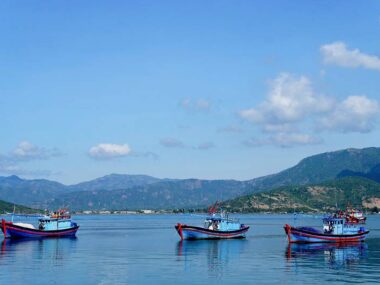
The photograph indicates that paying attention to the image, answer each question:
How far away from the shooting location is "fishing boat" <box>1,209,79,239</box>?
15243cm

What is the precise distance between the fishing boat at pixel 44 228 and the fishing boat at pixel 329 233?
67701 mm

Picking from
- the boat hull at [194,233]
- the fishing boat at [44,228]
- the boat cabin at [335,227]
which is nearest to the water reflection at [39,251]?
the fishing boat at [44,228]

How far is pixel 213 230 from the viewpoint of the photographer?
148625 millimetres

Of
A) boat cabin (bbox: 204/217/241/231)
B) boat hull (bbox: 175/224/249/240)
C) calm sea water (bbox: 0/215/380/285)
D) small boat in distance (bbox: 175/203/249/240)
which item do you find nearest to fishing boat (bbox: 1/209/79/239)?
calm sea water (bbox: 0/215/380/285)

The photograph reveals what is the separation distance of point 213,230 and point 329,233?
30.6 metres

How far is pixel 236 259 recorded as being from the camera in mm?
99125

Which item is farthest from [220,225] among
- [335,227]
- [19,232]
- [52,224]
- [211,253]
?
[19,232]

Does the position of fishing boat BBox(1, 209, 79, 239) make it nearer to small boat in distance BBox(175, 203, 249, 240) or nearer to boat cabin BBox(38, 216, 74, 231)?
boat cabin BBox(38, 216, 74, 231)

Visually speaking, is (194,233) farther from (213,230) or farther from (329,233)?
(329,233)

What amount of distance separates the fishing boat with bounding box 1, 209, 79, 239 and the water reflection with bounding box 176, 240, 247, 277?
4127 centimetres

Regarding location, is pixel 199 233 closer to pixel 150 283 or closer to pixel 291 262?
pixel 291 262

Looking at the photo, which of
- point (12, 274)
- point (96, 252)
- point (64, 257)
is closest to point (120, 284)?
point (12, 274)

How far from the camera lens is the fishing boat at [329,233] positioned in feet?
429

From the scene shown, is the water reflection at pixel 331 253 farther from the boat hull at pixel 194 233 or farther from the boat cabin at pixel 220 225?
the boat cabin at pixel 220 225
